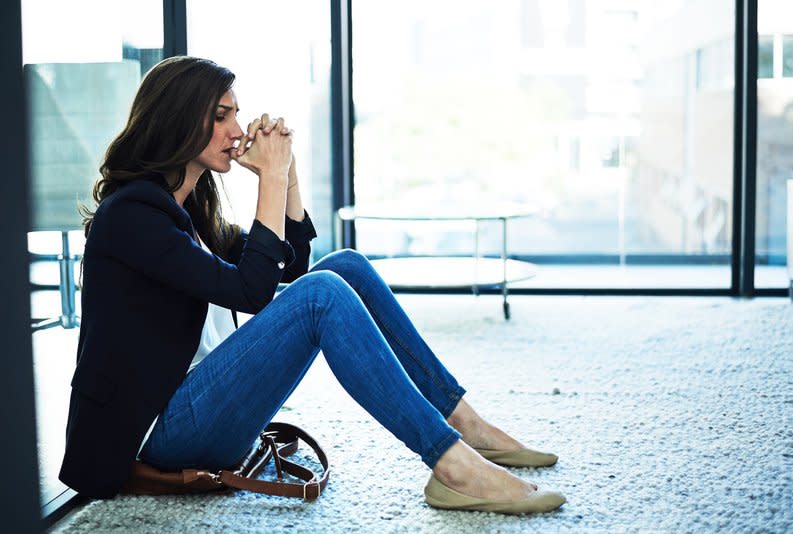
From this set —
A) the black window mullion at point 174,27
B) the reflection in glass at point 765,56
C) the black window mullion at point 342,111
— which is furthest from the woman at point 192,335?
the reflection in glass at point 765,56

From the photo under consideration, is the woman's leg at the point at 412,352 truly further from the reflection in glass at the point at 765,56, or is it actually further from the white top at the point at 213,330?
the reflection in glass at the point at 765,56

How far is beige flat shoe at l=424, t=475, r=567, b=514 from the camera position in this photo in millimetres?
2041

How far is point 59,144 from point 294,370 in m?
0.71

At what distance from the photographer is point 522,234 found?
16.8ft

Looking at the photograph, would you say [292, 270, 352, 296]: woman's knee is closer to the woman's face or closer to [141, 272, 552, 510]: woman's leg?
[141, 272, 552, 510]: woman's leg

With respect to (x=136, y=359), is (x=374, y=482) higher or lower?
lower

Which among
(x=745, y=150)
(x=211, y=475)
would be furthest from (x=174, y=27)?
(x=745, y=150)

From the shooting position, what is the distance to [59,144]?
2.21 meters

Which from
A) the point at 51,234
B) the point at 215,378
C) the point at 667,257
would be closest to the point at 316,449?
the point at 215,378

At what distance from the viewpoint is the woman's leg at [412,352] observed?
7.40 ft

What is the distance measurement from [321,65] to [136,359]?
3115 millimetres

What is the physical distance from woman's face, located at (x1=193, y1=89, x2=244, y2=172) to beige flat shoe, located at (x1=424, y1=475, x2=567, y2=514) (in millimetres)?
751

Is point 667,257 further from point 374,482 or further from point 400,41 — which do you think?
point 374,482

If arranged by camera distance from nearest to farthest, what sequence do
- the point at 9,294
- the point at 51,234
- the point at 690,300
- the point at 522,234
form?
1. the point at 9,294
2. the point at 51,234
3. the point at 690,300
4. the point at 522,234
